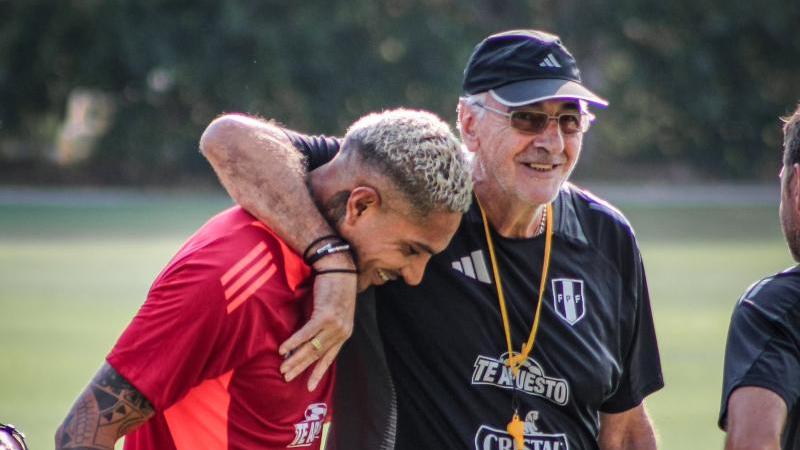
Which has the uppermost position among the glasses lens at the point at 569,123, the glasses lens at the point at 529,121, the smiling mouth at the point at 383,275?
the glasses lens at the point at 569,123

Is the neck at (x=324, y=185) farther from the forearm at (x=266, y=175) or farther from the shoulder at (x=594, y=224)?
the shoulder at (x=594, y=224)

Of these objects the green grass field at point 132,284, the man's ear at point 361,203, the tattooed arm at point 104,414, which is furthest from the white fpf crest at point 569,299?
the green grass field at point 132,284

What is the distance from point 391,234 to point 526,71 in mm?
879

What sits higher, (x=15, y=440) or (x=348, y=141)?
(x=348, y=141)

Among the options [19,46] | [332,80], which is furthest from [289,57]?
[19,46]

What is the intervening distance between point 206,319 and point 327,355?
0.44 m

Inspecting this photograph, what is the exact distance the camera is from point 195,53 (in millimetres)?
39500

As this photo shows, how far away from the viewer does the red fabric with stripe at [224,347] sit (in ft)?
11.0

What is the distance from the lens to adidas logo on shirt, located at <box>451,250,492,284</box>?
165 inches

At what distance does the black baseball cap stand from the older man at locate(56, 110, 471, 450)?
0.55 meters

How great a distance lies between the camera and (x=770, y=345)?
3.32m

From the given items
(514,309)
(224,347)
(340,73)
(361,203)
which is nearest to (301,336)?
(224,347)

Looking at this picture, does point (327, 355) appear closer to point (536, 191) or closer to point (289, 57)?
point (536, 191)

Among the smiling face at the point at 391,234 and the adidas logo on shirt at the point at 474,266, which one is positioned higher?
the adidas logo on shirt at the point at 474,266
